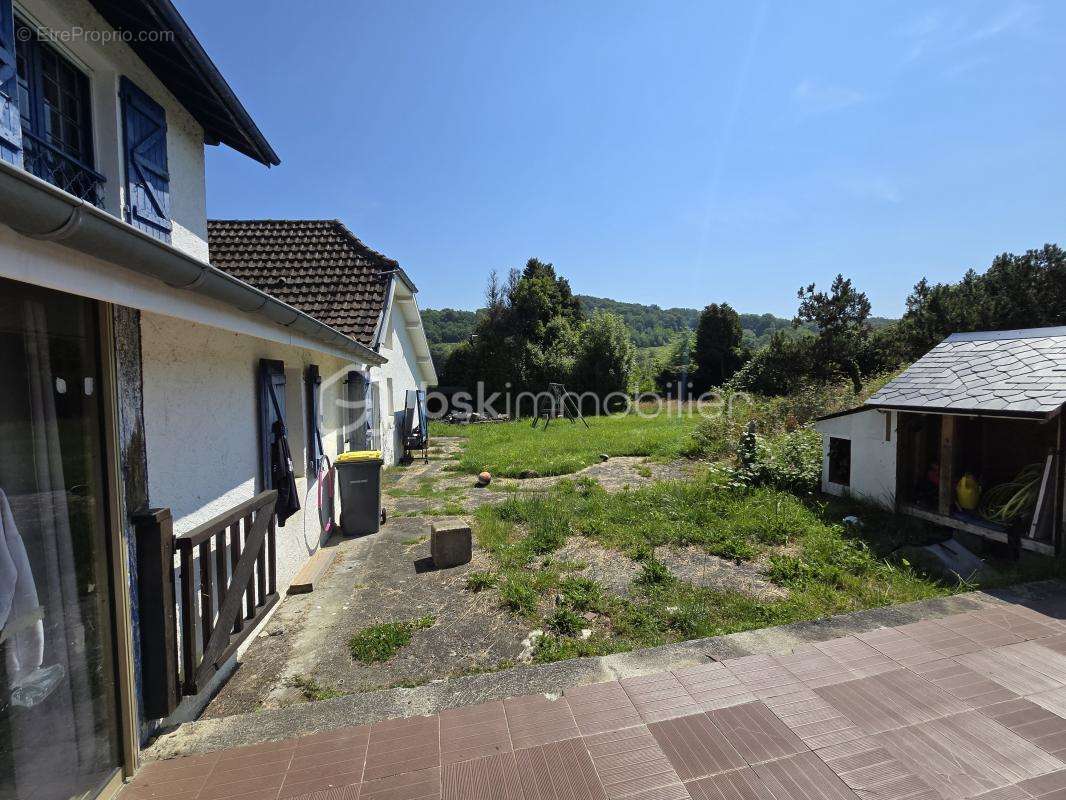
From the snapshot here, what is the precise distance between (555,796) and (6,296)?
295 cm

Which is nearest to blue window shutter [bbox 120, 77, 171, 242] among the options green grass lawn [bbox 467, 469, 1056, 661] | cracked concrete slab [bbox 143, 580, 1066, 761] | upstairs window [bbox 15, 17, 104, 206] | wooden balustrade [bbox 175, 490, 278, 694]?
upstairs window [bbox 15, 17, 104, 206]

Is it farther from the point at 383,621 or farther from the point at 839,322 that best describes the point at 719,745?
the point at 839,322

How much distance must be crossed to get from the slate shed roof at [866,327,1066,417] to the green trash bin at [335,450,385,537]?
22.2 feet

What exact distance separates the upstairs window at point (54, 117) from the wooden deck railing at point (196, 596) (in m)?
2.21

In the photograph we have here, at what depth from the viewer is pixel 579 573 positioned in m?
5.15

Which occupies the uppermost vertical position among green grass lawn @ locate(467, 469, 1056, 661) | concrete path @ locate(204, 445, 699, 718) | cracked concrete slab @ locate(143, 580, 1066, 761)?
cracked concrete slab @ locate(143, 580, 1066, 761)

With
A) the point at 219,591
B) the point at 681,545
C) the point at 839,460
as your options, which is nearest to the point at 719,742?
the point at 219,591

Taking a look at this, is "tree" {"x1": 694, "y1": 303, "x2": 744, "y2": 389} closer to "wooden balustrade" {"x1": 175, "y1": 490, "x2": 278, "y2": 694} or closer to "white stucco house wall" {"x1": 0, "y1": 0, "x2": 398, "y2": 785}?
"white stucco house wall" {"x1": 0, "y1": 0, "x2": 398, "y2": 785}

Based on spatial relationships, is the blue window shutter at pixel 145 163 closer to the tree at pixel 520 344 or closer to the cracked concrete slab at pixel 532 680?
the cracked concrete slab at pixel 532 680

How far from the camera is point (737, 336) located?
3341 centimetres

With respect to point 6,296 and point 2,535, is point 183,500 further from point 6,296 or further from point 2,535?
point 6,296

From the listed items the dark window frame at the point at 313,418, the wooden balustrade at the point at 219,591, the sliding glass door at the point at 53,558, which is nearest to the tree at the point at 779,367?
the dark window frame at the point at 313,418

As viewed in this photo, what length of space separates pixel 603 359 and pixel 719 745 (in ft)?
86.5

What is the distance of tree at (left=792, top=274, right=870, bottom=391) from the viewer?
71.6 feet
